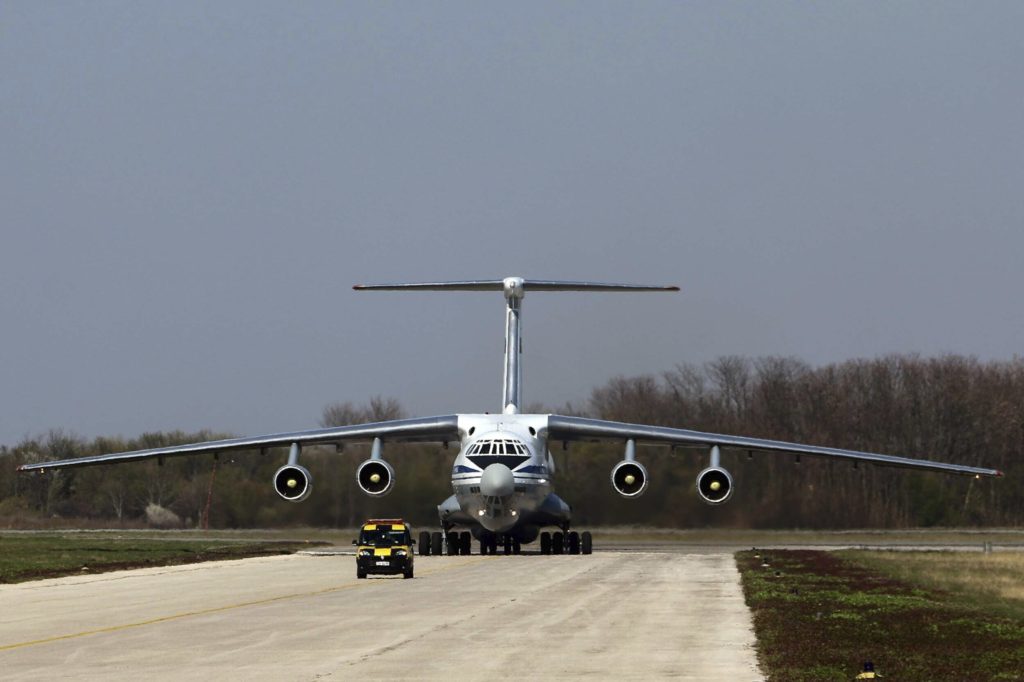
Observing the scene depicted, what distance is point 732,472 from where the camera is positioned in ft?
140

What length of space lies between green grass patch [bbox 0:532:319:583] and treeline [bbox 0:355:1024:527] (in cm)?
155

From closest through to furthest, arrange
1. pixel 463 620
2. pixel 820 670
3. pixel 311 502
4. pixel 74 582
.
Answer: pixel 820 670 < pixel 463 620 < pixel 74 582 < pixel 311 502

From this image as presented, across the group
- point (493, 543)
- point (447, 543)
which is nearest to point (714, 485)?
point (493, 543)

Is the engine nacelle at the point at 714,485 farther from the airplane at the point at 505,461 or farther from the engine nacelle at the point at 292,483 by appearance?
the engine nacelle at the point at 292,483

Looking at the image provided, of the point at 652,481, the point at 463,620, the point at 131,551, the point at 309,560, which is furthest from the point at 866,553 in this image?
the point at 463,620

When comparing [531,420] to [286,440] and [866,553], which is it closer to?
[286,440]

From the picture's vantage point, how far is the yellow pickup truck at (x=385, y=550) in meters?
27.6

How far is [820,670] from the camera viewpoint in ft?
43.2

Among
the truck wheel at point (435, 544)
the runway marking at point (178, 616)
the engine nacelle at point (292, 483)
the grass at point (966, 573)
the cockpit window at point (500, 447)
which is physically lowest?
the runway marking at point (178, 616)

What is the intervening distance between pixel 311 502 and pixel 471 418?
27.4ft

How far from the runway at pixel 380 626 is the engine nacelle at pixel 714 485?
634cm

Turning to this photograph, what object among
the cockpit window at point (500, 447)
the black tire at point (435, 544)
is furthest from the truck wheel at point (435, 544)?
the cockpit window at point (500, 447)

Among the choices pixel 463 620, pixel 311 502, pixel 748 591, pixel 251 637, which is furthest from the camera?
pixel 311 502

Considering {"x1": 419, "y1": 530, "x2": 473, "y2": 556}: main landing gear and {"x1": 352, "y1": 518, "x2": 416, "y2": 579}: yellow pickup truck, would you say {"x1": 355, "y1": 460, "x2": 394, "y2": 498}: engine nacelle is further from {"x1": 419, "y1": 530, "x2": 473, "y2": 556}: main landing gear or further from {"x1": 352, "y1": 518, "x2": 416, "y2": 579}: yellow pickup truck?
{"x1": 352, "y1": 518, "x2": 416, "y2": 579}: yellow pickup truck
